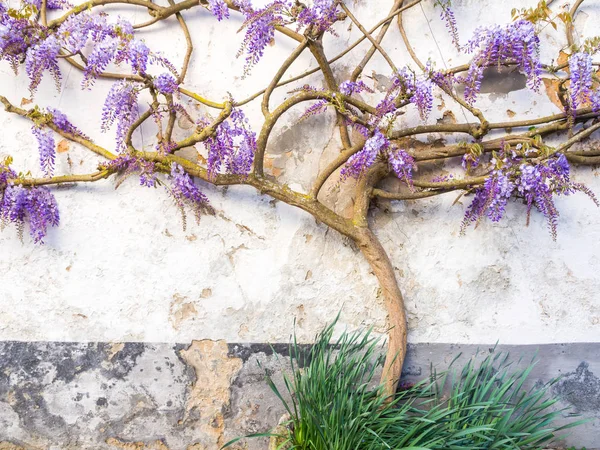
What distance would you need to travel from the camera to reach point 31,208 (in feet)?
8.07

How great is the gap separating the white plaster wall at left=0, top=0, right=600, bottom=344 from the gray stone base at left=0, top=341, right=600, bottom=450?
8cm

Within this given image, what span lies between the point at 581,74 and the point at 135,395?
7.75 ft

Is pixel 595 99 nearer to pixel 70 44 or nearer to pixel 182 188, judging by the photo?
pixel 182 188

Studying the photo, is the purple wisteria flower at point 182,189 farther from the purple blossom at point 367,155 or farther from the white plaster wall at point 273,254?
the purple blossom at point 367,155

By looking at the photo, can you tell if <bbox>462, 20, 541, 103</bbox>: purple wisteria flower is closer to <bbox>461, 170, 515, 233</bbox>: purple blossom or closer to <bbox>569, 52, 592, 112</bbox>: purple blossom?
<bbox>569, 52, 592, 112</bbox>: purple blossom

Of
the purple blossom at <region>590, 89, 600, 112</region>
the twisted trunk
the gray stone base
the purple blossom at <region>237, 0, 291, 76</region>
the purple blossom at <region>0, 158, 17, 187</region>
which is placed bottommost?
the gray stone base

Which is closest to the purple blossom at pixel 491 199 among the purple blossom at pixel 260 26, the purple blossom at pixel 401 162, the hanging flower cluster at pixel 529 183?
the hanging flower cluster at pixel 529 183

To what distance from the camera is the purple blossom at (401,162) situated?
238cm

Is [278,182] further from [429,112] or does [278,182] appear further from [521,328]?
[521,328]

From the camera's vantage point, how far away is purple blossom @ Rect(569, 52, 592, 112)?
2389mm

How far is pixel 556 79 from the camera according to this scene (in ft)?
8.63

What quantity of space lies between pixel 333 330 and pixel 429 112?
1.09 meters

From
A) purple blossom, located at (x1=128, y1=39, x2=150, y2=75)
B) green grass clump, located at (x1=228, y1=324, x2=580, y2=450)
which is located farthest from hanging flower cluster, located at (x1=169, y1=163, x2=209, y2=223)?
green grass clump, located at (x1=228, y1=324, x2=580, y2=450)

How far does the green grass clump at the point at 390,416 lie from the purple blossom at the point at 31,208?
123 centimetres
